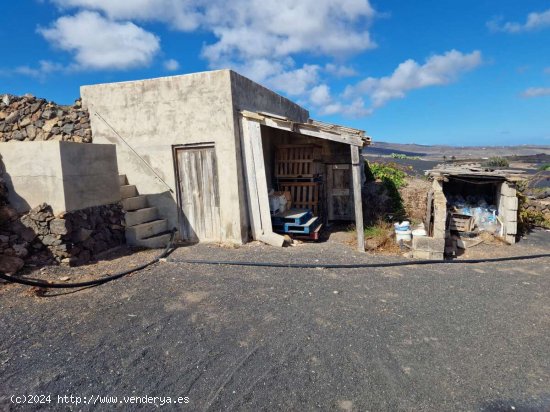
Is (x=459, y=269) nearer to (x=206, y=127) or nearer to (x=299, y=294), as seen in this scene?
(x=299, y=294)

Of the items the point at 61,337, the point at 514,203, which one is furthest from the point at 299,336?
the point at 514,203

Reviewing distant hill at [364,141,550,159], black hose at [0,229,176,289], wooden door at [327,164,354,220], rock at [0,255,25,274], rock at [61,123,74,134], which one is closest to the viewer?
black hose at [0,229,176,289]

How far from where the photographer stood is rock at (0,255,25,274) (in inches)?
228

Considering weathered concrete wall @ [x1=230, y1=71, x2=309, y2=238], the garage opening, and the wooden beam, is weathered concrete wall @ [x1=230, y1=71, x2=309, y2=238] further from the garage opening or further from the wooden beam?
the wooden beam

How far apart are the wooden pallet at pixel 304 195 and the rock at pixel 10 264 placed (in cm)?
667

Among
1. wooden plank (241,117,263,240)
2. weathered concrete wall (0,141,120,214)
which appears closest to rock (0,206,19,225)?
weathered concrete wall (0,141,120,214)

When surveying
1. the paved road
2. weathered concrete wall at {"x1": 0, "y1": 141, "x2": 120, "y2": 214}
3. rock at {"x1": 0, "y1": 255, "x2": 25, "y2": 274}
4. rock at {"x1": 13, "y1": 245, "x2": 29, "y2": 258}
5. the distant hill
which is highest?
the distant hill

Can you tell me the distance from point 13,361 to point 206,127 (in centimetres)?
582

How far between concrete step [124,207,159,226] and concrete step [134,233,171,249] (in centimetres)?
49

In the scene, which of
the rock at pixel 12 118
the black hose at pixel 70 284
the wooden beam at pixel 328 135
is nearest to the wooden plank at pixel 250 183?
the wooden beam at pixel 328 135

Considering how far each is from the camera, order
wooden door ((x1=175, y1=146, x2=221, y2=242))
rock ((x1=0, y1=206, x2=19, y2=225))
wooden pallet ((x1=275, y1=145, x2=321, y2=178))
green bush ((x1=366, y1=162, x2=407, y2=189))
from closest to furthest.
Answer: rock ((x1=0, y1=206, x2=19, y2=225)), wooden door ((x1=175, y1=146, x2=221, y2=242)), wooden pallet ((x1=275, y1=145, x2=321, y2=178)), green bush ((x1=366, y1=162, x2=407, y2=189))

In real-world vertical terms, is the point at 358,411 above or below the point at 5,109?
below

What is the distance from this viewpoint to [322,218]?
10570 mm

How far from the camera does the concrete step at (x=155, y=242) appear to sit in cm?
792
